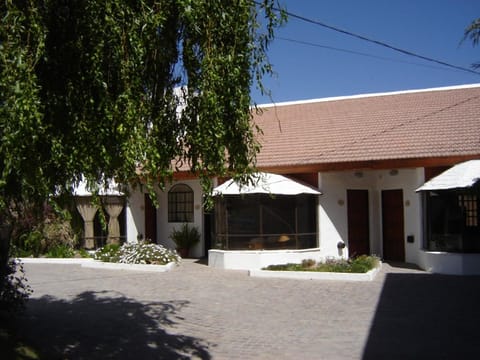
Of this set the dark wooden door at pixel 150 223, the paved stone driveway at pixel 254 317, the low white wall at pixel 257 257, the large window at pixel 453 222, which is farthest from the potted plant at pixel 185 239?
the large window at pixel 453 222

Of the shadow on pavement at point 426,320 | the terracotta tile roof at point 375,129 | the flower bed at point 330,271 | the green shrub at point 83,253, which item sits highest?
the terracotta tile roof at point 375,129

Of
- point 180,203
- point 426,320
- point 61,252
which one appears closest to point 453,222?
point 426,320

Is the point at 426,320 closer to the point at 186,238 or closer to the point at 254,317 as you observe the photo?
the point at 254,317

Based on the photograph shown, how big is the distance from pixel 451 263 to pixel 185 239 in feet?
30.9

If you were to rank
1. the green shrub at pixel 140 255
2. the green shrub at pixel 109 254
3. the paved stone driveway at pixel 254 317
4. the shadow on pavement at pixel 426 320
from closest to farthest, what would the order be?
the shadow on pavement at pixel 426 320 → the paved stone driveway at pixel 254 317 → the green shrub at pixel 140 255 → the green shrub at pixel 109 254

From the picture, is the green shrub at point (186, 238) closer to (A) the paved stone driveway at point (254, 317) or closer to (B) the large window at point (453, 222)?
(A) the paved stone driveway at point (254, 317)

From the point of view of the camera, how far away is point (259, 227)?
55.9 ft

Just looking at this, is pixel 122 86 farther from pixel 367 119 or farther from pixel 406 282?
pixel 367 119

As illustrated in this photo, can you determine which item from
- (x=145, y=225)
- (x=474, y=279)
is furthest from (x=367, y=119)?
(x=145, y=225)

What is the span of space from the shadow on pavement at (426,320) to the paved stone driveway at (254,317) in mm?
16

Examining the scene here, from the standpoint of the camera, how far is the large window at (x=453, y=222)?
48.8ft

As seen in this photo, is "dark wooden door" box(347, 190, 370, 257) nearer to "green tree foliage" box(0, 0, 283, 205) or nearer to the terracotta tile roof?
the terracotta tile roof

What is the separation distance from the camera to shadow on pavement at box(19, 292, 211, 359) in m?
7.86

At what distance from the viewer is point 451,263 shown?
14.9m
